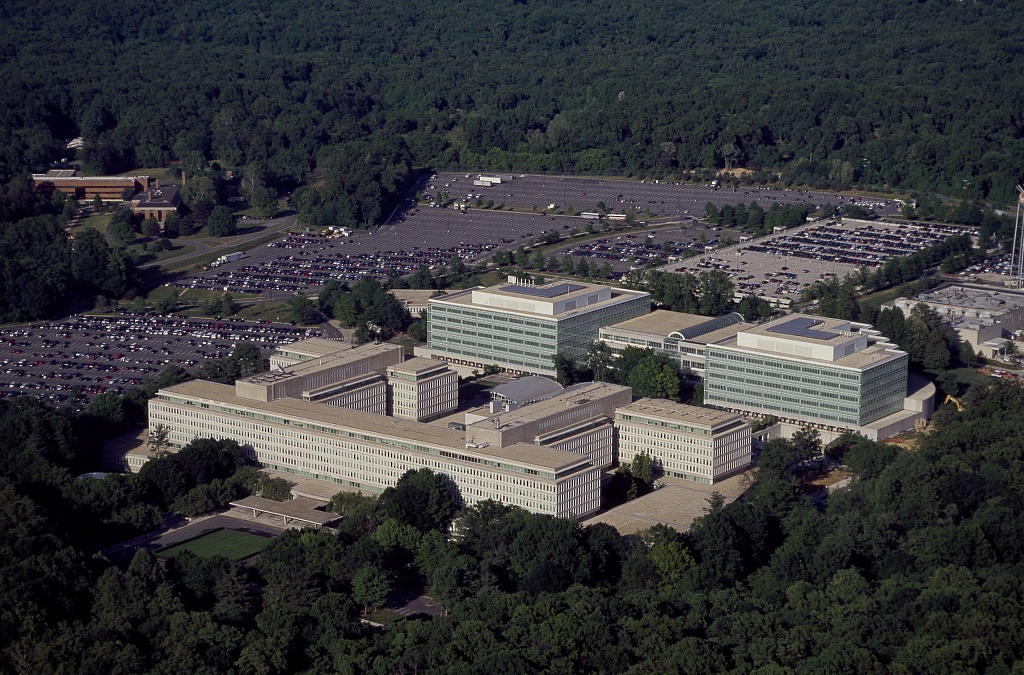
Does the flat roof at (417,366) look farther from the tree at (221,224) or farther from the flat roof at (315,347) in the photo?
the tree at (221,224)

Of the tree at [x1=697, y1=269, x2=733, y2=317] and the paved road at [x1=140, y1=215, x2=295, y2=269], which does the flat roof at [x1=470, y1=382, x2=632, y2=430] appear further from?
the paved road at [x1=140, y1=215, x2=295, y2=269]

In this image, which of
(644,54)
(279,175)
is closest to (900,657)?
(279,175)

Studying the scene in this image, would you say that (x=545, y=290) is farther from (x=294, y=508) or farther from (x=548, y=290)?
(x=294, y=508)

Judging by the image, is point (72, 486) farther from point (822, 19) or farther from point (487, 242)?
point (822, 19)

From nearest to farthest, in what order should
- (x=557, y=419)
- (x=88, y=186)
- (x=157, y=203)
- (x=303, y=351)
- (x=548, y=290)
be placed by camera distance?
1. (x=557, y=419)
2. (x=303, y=351)
3. (x=548, y=290)
4. (x=157, y=203)
5. (x=88, y=186)

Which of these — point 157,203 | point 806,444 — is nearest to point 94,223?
point 157,203

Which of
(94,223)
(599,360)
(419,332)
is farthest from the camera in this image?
(94,223)

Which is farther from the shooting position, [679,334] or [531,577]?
[679,334]
